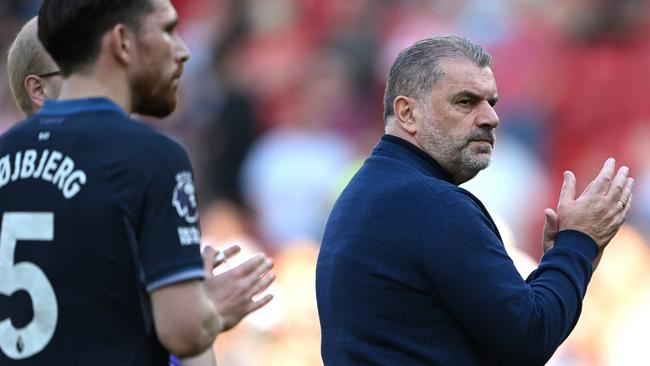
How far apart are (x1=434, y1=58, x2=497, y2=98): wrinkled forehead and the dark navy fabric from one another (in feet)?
0.88

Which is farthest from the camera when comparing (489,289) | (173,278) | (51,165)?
(489,289)

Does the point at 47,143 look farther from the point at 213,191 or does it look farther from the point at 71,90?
the point at 213,191

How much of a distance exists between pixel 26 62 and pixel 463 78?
51.3 inches

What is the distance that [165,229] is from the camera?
288cm

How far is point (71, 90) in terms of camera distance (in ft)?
10.0

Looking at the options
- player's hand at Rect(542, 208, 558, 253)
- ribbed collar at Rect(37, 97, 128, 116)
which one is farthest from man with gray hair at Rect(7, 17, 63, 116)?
player's hand at Rect(542, 208, 558, 253)

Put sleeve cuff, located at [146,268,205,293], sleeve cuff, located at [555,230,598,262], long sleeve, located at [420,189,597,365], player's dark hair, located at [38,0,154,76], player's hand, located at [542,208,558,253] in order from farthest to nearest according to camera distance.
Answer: player's hand, located at [542,208,558,253]
sleeve cuff, located at [555,230,598,262]
long sleeve, located at [420,189,597,365]
player's dark hair, located at [38,0,154,76]
sleeve cuff, located at [146,268,205,293]

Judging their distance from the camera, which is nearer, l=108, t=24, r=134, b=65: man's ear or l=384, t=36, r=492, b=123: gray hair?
l=108, t=24, r=134, b=65: man's ear

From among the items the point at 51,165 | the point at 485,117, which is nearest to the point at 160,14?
the point at 51,165

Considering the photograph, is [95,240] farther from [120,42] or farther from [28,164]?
[120,42]

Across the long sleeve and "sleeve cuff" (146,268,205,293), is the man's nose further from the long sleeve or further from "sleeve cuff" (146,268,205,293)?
"sleeve cuff" (146,268,205,293)

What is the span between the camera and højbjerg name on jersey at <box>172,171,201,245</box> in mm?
2904

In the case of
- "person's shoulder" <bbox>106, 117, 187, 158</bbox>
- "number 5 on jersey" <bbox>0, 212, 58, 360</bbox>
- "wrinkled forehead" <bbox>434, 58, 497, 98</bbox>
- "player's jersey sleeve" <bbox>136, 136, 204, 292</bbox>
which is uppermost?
"wrinkled forehead" <bbox>434, 58, 497, 98</bbox>

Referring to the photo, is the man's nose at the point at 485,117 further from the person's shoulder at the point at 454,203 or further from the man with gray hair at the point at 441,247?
the person's shoulder at the point at 454,203
